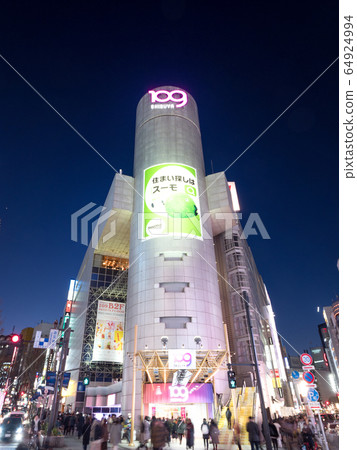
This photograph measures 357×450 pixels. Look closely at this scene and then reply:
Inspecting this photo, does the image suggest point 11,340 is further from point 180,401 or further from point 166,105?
point 166,105

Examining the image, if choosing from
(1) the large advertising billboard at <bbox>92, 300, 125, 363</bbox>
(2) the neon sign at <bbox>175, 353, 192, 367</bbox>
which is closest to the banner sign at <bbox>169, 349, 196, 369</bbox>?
(2) the neon sign at <bbox>175, 353, 192, 367</bbox>

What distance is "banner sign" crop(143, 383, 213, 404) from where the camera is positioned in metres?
31.8

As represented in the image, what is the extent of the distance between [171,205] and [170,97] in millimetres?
25425

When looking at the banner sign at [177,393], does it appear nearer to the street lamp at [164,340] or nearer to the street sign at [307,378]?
the street lamp at [164,340]

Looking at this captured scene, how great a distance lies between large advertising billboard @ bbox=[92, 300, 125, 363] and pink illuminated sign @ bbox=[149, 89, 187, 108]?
3808 centimetres

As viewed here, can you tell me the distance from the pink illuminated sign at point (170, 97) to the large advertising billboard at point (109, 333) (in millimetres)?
38083

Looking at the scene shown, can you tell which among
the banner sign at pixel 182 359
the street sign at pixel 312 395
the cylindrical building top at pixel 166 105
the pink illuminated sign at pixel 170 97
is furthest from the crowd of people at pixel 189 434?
the pink illuminated sign at pixel 170 97

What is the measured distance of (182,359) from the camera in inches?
1126

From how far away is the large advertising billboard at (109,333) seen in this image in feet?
162

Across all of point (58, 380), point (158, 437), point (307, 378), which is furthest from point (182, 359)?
point (158, 437)

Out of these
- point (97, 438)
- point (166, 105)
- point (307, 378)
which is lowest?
point (97, 438)

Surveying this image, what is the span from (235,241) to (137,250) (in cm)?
1858
